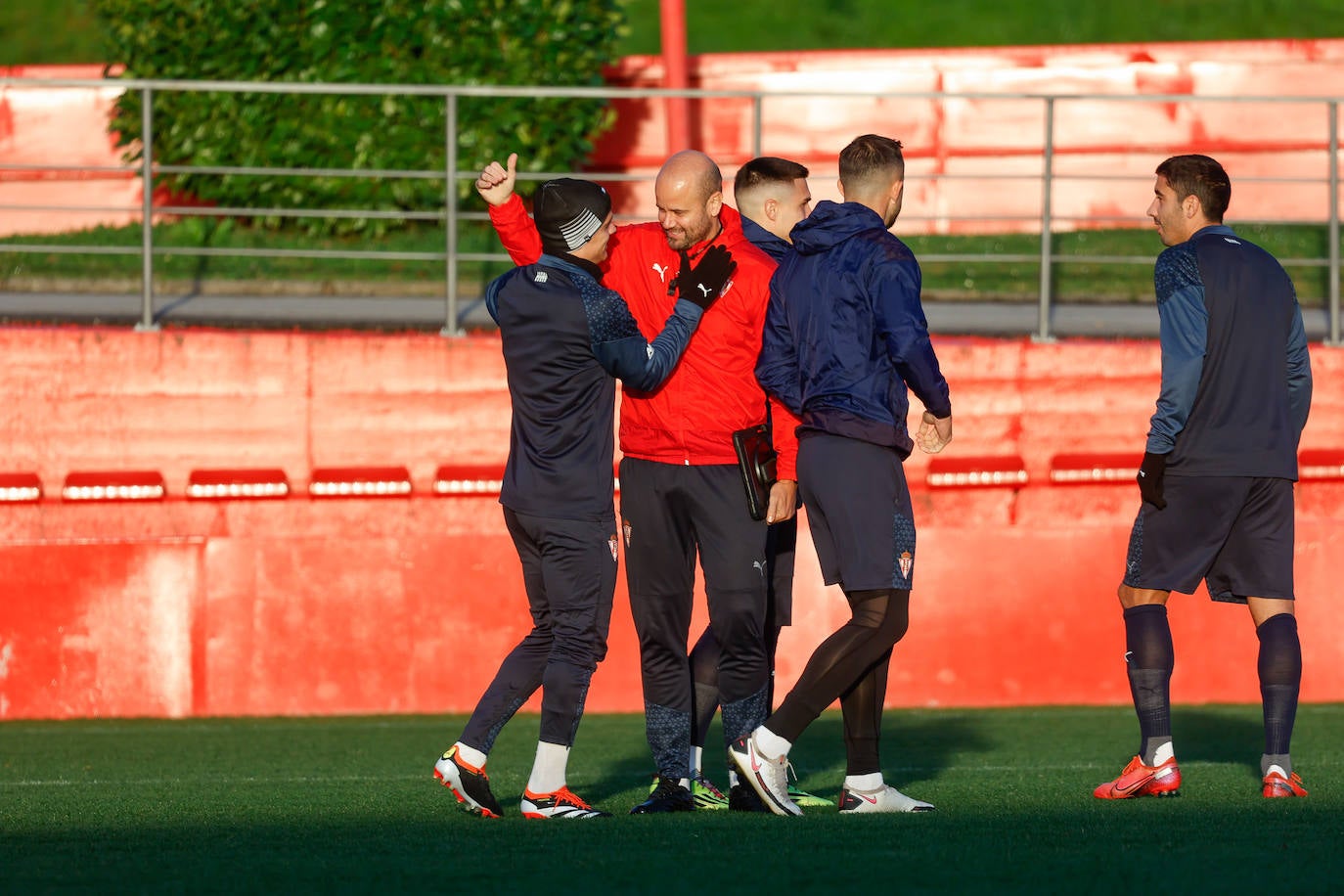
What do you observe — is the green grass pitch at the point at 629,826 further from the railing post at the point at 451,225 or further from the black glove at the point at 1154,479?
→ the railing post at the point at 451,225

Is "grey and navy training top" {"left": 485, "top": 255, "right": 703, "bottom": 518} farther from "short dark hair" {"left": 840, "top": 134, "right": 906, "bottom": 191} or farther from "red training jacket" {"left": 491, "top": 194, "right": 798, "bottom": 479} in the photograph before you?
"short dark hair" {"left": 840, "top": 134, "right": 906, "bottom": 191}

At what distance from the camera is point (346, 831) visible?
5773 mm

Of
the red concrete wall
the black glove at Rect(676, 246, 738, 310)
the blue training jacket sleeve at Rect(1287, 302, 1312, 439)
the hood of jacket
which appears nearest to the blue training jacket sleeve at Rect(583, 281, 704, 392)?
the black glove at Rect(676, 246, 738, 310)

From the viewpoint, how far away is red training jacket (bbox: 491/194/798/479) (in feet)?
20.3

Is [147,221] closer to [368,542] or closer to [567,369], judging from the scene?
[368,542]

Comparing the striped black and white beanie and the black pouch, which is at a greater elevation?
the striped black and white beanie

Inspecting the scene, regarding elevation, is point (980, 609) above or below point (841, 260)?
below

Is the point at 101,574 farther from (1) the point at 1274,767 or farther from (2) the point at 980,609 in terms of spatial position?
(1) the point at 1274,767

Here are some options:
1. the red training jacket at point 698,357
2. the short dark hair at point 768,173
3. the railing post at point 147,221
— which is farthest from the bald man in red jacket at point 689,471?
the railing post at point 147,221

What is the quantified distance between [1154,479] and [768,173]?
5.41ft

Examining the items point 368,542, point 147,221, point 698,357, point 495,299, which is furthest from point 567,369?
point 147,221

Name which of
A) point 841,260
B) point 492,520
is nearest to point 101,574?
point 492,520

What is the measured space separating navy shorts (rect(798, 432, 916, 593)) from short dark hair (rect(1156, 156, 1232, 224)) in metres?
1.44

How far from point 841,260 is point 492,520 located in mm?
4061
